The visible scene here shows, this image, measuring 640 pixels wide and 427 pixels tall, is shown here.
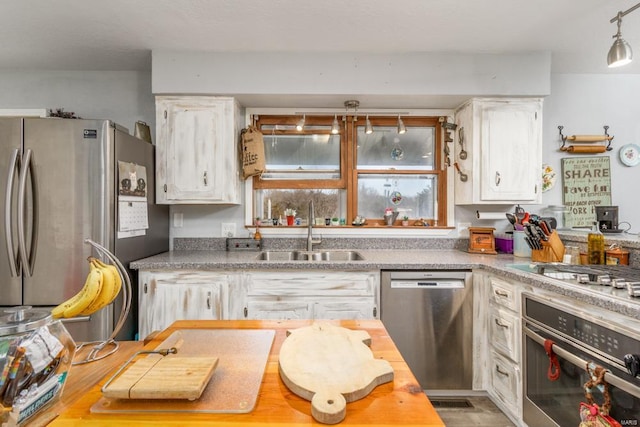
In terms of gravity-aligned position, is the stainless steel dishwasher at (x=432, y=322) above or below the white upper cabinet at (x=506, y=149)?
below

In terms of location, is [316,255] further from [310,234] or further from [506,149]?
[506,149]

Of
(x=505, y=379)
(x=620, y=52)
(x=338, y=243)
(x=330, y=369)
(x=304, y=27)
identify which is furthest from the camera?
(x=338, y=243)

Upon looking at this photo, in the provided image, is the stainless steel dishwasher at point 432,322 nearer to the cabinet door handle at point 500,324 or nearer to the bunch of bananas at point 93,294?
the cabinet door handle at point 500,324

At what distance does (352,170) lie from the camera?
2955 mm

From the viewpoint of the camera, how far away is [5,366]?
61cm

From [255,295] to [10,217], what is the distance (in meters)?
1.48

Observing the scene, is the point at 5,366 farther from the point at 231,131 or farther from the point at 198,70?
the point at 198,70

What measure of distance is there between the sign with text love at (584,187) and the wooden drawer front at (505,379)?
1.56 m

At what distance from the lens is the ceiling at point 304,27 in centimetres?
195

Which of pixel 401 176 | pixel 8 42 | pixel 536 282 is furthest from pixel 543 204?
pixel 8 42

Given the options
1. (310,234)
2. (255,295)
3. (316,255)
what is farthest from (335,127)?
(255,295)

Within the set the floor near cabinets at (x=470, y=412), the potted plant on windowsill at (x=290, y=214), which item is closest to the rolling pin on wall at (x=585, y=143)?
the floor near cabinets at (x=470, y=412)

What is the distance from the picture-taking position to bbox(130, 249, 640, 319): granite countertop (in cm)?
164

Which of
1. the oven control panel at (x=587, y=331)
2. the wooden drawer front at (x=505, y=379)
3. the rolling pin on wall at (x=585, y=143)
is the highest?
the rolling pin on wall at (x=585, y=143)
